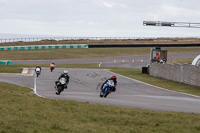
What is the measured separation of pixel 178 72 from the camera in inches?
1260

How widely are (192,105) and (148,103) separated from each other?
6.48 feet

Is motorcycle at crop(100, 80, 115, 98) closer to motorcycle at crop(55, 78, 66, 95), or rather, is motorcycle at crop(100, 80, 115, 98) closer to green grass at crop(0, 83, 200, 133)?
motorcycle at crop(55, 78, 66, 95)

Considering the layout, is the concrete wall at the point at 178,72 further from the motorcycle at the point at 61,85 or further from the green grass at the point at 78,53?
the green grass at the point at 78,53

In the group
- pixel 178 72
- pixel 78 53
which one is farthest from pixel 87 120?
pixel 78 53

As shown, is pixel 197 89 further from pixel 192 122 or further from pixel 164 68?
pixel 192 122

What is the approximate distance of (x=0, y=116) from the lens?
11.7 meters

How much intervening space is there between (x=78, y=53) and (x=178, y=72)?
46.4 metres

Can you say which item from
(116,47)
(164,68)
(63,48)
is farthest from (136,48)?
(164,68)

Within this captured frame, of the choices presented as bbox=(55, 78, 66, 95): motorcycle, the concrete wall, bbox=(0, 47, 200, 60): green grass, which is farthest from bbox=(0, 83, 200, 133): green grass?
bbox=(0, 47, 200, 60): green grass

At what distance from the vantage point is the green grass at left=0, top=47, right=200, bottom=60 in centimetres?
7000

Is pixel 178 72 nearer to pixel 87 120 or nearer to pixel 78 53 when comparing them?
pixel 87 120

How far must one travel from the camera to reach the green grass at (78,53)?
70.0 metres

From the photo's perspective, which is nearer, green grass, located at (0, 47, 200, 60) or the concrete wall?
the concrete wall

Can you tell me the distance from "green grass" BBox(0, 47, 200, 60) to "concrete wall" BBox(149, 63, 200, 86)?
112 ft
